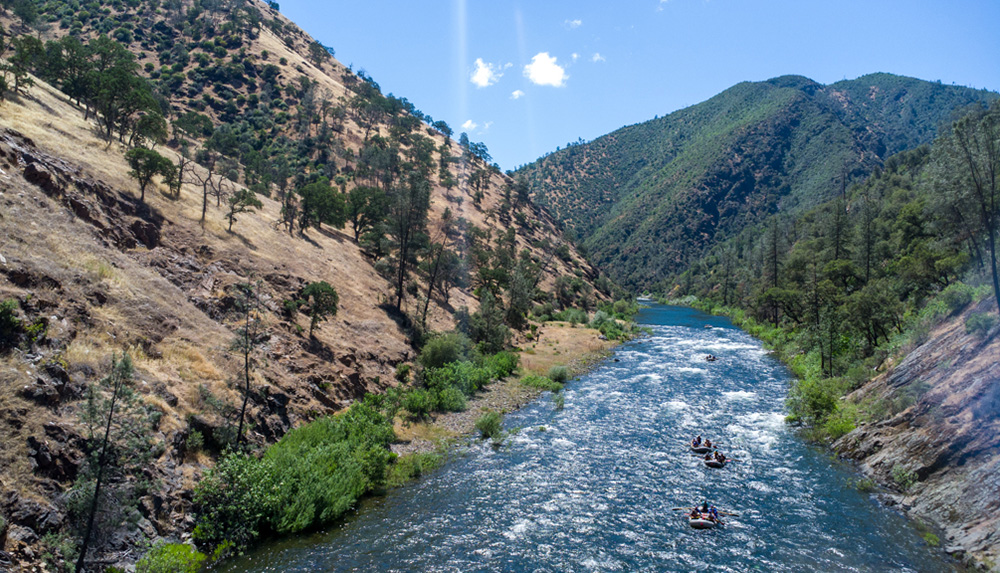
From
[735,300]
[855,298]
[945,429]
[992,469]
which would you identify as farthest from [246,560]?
[735,300]

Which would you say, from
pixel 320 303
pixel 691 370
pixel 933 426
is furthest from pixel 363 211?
pixel 933 426

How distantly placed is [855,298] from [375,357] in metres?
42.3

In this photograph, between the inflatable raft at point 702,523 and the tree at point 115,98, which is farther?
the tree at point 115,98

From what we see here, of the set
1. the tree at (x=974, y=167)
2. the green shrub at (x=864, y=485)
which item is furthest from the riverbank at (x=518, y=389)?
→ the tree at (x=974, y=167)

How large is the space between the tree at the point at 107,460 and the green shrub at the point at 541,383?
105 ft

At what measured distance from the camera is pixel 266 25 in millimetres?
149375

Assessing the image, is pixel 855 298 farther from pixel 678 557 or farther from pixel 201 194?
pixel 201 194

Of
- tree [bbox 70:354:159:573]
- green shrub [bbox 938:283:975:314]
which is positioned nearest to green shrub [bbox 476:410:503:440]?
tree [bbox 70:354:159:573]

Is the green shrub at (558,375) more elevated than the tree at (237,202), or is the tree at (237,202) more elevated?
the tree at (237,202)

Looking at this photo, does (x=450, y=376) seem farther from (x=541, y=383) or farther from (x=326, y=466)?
Answer: (x=326, y=466)

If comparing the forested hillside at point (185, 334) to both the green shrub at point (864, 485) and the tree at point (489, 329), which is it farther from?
the green shrub at point (864, 485)

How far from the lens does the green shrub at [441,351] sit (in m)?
40.9

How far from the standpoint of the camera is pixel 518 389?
4306cm

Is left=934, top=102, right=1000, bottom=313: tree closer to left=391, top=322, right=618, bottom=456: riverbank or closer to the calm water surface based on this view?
the calm water surface
